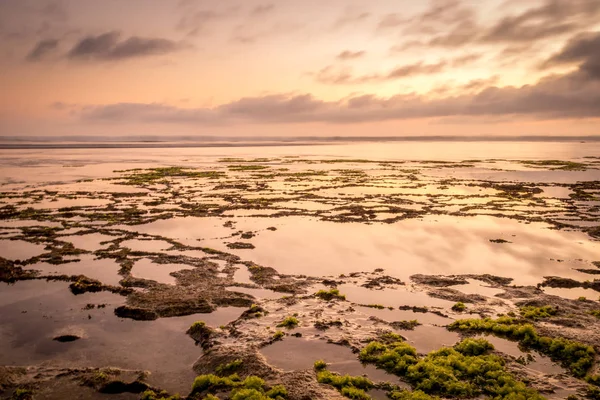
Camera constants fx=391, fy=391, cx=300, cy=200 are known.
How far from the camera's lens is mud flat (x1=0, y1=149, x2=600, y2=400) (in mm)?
8992

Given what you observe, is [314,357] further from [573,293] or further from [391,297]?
[573,293]

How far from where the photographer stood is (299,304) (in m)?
13.2

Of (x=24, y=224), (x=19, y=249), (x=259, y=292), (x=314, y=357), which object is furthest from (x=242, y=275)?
(x=24, y=224)

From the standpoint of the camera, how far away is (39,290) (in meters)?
14.1

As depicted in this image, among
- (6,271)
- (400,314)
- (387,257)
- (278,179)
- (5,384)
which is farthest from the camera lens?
(278,179)

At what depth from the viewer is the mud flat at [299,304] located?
8.99 meters

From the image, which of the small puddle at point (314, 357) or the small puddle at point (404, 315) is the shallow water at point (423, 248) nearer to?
the small puddle at point (404, 315)

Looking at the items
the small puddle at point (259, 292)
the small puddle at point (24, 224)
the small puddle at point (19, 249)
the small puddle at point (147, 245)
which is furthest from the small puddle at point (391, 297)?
the small puddle at point (24, 224)

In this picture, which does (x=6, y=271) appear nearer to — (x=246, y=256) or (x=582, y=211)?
(x=246, y=256)

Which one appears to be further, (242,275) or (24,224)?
(24,224)

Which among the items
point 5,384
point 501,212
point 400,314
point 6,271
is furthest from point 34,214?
point 501,212

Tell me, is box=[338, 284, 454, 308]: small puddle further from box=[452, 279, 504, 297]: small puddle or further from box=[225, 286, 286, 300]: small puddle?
box=[225, 286, 286, 300]: small puddle

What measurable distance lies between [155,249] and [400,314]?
12412 millimetres

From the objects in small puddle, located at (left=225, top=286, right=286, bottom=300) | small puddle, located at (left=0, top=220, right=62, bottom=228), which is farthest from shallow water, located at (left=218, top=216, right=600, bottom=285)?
small puddle, located at (left=0, top=220, right=62, bottom=228)
